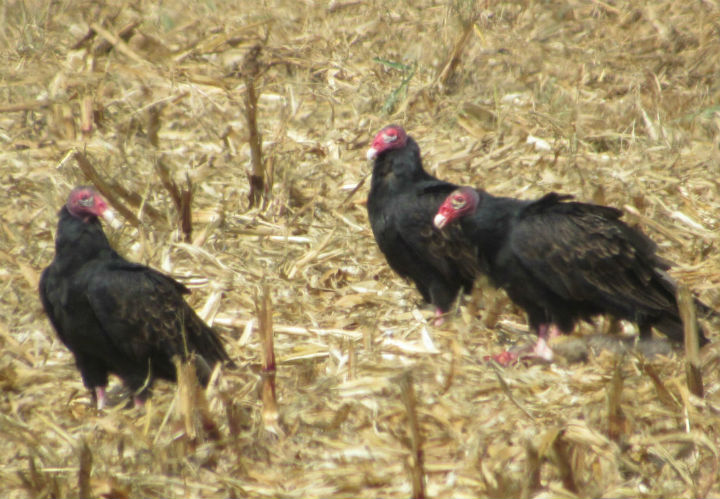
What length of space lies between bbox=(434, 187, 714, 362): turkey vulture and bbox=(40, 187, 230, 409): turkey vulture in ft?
4.91

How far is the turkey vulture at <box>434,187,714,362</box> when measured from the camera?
16.5ft

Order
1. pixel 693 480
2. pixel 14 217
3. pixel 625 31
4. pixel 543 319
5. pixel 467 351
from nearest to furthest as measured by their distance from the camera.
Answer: pixel 693 480, pixel 467 351, pixel 543 319, pixel 14 217, pixel 625 31

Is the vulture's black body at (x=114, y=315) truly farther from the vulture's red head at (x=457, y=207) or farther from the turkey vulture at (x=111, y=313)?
the vulture's red head at (x=457, y=207)

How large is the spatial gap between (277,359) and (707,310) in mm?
2209

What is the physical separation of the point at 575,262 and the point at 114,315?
2271 mm

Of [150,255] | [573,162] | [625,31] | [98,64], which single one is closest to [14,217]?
[150,255]

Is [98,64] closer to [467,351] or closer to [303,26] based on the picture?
[303,26]

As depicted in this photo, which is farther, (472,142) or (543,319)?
(472,142)

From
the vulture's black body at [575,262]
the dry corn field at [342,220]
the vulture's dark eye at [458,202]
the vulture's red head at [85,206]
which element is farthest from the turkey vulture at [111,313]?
the vulture's black body at [575,262]

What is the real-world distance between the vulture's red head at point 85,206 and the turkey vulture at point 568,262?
5.71 feet

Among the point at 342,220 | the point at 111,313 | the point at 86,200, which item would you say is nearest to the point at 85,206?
the point at 86,200

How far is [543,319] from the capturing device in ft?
17.4

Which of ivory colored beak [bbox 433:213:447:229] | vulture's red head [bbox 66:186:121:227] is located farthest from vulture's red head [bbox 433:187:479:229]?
vulture's red head [bbox 66:186:121:227]

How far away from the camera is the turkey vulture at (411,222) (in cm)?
561
